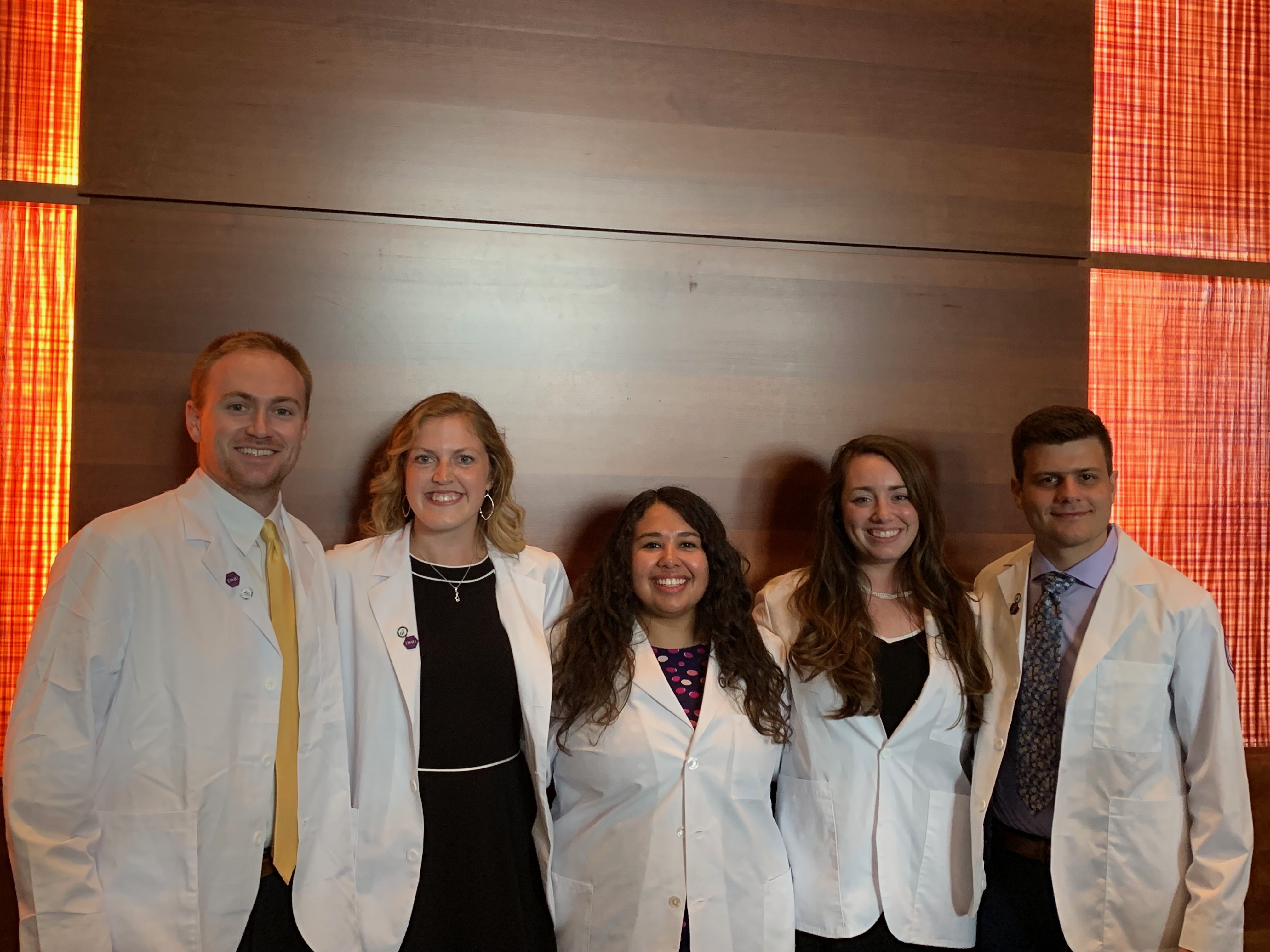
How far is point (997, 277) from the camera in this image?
3.13m

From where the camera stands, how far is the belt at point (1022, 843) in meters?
2.36

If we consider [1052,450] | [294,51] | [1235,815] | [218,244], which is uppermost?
[294,51]

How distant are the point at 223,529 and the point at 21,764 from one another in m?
0.57

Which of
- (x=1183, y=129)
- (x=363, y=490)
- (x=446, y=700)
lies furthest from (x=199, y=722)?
(x=1183, y=129)

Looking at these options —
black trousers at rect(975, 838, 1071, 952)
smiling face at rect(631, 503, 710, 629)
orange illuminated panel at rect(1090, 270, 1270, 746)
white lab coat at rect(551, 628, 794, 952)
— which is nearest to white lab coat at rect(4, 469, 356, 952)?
white lab coat at rect(551, 628, 794, 952)

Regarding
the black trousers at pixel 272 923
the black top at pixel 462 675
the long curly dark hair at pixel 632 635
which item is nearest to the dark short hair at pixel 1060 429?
the long curly dark hair at pixel 632 635

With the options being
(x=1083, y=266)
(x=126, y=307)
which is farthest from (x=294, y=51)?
(x=1083, y=266)

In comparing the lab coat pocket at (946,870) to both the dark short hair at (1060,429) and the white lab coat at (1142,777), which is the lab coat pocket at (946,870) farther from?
the dark short hair at (1060,429)

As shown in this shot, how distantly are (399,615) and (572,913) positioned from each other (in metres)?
0.82

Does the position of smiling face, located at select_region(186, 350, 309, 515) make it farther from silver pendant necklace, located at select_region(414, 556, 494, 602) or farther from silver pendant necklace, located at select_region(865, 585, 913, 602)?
silver pendant necklace, located at select_region(865, 585, 913, 602)

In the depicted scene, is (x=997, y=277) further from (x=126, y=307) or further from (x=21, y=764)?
(x=21, y=764)

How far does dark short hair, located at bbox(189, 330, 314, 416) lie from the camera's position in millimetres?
2154

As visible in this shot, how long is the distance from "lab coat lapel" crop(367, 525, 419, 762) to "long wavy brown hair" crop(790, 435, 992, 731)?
931 millimetres

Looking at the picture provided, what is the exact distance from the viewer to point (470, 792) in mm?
2318
